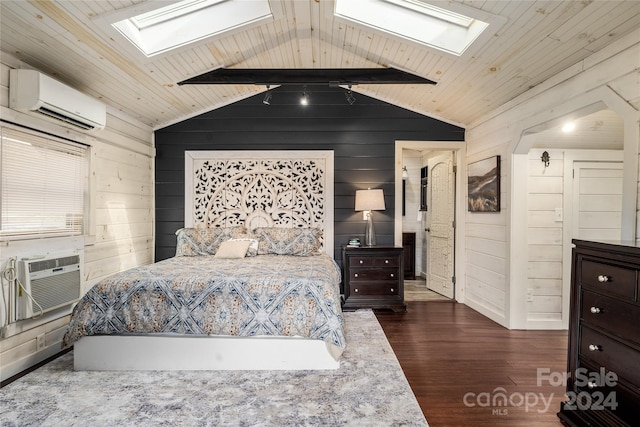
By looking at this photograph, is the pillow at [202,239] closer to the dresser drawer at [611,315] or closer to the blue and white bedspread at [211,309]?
the blue and white bedspread at [211,309]

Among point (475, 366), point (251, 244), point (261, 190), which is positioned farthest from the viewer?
point (261, 190)

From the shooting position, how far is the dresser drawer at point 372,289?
415 cm

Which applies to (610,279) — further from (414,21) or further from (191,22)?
(191,22)

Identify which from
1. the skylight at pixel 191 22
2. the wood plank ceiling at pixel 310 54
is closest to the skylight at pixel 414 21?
the wood plank ceiling at pixel 310 54

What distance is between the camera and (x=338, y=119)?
457cm

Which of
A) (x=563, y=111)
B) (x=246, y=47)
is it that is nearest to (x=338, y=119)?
(x=246, y=47)

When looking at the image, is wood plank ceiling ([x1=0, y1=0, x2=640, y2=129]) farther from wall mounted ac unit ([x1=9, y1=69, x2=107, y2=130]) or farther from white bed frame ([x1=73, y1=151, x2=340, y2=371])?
white bed frame ([x1=73, y1=151, x2=340, y2=371])

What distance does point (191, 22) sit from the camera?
286 centimetres

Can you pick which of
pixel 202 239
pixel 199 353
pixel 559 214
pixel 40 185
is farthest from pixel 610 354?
pixel 40 185

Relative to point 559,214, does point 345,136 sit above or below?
above

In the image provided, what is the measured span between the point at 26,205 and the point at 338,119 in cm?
337

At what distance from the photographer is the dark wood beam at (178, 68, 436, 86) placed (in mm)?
3674

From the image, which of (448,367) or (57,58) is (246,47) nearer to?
(57,58)

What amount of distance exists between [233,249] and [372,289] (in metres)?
1.71
